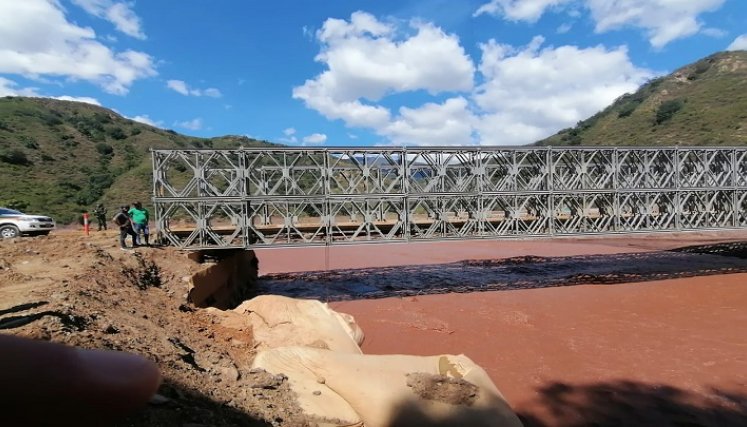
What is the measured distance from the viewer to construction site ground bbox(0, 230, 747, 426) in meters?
5.83

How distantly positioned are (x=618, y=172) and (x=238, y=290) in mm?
18183

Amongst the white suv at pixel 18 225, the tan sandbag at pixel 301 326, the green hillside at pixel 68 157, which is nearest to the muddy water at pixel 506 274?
the tan sandbag at pixel 301 326

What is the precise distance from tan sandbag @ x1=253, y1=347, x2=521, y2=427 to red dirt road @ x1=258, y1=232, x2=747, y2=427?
2.12 m

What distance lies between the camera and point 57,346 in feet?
3.84

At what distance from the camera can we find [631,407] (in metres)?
7.86

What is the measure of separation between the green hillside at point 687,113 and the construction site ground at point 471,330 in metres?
41.9

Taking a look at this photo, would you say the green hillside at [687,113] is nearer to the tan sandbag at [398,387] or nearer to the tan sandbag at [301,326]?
the tan sandbag at [301,326]

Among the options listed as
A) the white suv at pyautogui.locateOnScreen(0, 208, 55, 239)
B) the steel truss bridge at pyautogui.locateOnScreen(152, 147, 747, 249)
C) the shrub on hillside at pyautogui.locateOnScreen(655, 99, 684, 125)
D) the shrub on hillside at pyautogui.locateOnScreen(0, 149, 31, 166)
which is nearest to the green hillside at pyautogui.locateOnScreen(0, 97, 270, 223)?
the shrub on hillside at pyautogui.locateOnScreen(0, 149, 31, 166)

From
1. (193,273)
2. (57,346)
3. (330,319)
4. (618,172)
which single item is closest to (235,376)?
(330,319)

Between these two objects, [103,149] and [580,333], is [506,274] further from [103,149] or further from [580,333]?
[103,149]

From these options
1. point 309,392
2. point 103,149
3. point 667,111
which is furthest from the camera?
point 667,111

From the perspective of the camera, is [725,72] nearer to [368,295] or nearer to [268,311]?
[368,295]

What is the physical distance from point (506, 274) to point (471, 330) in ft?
36.4

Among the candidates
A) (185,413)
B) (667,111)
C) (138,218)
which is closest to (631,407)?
(185,413)
